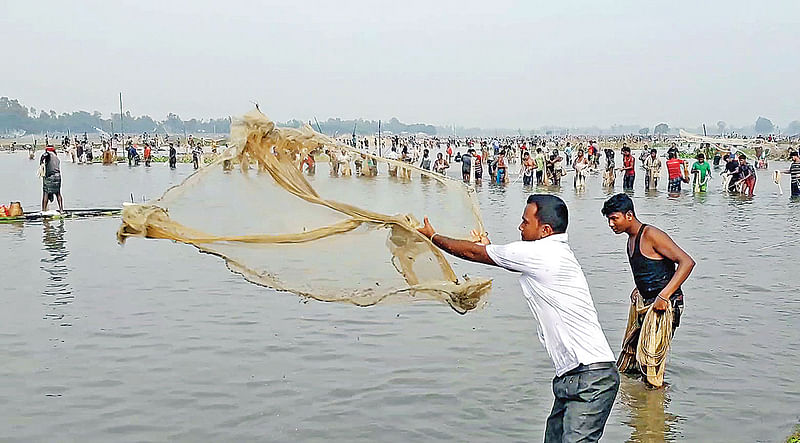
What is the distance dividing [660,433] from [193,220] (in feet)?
12.7

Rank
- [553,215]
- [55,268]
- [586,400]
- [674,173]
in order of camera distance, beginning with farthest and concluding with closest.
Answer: [674,173], [55,268], [553,215], [586,400]

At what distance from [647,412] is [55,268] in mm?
9473

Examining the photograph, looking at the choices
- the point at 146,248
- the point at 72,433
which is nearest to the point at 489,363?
the point at 72,433

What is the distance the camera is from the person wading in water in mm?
6262

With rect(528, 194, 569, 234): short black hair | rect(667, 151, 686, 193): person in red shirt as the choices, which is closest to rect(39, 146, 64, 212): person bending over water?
rect(528, 194, 569, 234): short black hair

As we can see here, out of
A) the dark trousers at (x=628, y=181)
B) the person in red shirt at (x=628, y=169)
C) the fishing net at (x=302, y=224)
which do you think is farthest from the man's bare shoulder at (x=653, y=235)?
the dark trousers at (x=628, y=181)

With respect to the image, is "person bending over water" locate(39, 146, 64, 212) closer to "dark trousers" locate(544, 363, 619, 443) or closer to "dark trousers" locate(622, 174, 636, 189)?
"dark trousers" locate(544, 363, 619, 443)

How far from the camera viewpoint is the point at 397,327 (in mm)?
9016

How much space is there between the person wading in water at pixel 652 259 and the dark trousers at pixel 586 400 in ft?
7.95

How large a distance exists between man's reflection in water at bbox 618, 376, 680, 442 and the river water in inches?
0.7

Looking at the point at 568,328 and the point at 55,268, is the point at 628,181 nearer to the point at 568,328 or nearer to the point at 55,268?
the point at 55,268

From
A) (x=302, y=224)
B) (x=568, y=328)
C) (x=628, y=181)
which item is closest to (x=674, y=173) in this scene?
(x=628, y=181)

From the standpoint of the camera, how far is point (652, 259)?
6.42 m

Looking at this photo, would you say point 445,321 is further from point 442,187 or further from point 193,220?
point 193,220
